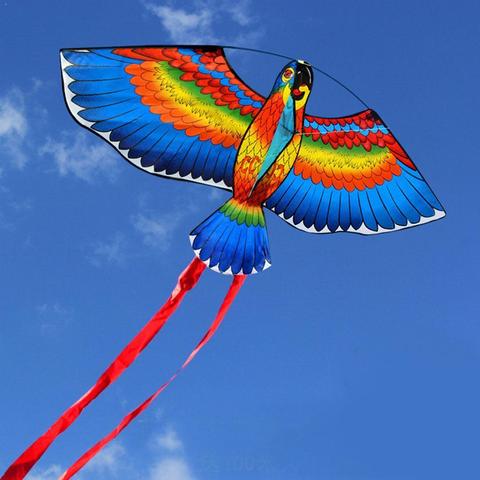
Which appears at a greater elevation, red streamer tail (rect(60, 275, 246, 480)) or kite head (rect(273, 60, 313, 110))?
kite head (rect(273, 60, 313, 110))

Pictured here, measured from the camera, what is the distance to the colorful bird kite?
5367mm

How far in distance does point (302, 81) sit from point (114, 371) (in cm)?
227

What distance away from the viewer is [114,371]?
509 centimetres

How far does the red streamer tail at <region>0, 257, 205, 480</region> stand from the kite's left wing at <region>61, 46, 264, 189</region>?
0.71m

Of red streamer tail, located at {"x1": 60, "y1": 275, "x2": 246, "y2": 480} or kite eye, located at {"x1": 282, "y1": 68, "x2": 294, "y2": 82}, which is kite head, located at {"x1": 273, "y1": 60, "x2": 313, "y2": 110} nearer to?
kite eye, located at {"x1": 282, "y1": 68, "x2": 294, "y2": 82}

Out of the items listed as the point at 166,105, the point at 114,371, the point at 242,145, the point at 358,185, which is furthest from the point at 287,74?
the point at 114,371

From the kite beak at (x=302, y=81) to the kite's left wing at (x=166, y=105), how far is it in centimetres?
26

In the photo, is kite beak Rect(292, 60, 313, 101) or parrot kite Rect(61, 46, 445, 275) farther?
kite beak Rect(292, 60, 313, 101)

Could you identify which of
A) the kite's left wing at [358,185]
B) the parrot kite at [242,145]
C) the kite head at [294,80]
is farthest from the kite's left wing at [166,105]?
the kite's left wing at [358,185]

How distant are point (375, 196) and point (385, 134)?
46 centimetres

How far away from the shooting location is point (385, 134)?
637cm

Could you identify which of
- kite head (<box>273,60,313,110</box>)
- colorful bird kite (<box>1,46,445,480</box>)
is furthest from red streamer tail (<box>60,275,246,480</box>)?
kite head (<box>273,60,313,110</box>)

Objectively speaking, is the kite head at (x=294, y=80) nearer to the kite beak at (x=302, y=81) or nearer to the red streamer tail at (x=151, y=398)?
the kite beak at (x=302, y=81)

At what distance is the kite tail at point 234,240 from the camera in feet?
18.2
